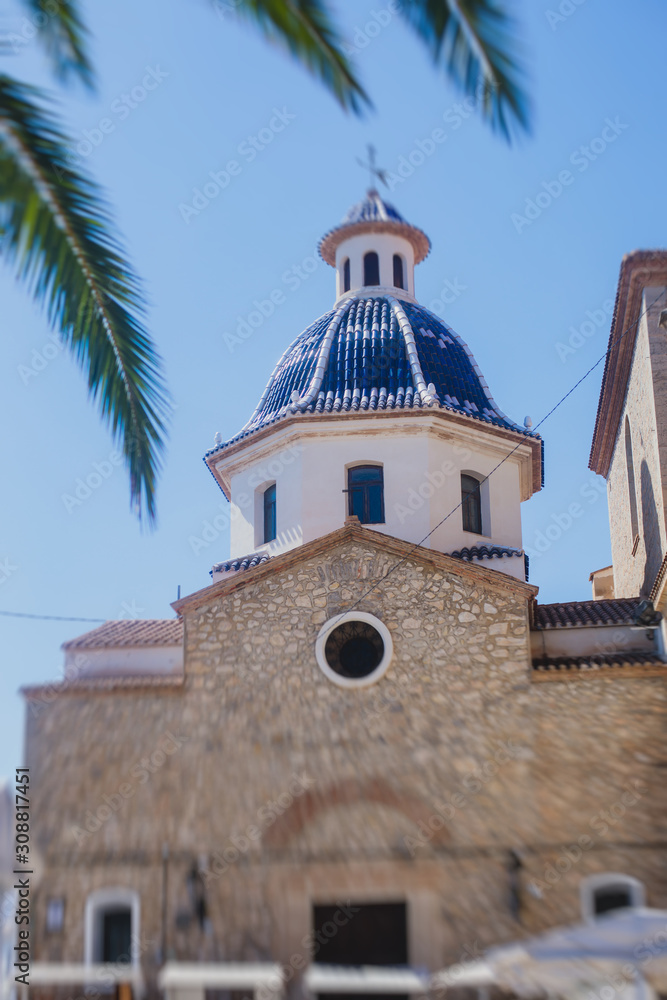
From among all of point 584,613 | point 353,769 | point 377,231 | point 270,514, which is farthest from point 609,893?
point 377,231

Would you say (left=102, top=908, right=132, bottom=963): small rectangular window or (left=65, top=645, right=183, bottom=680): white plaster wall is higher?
(left=65, top=645, right=183, bottom=680): white plaster wall

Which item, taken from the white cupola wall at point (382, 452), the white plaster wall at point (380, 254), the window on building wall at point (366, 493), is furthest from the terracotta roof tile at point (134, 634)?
the white plaster wall at point (380, 254)

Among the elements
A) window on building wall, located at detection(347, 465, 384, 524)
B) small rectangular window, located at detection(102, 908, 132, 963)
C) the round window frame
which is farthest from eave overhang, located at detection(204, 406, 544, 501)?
small rectangular window, located at detection(102, 908, 132, 963)

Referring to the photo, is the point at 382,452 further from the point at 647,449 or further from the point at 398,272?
the point at 398,272

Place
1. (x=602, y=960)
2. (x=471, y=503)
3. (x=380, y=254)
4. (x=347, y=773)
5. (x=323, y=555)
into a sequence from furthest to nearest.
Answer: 1. (x=380, y=254)
2. (x=471, y=503)
3. (x=323, y=555)
4. (x=347, y=773)
5. (x=602, y=960)

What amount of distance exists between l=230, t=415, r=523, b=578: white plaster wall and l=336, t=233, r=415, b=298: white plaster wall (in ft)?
17.0

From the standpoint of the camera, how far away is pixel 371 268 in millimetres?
21859

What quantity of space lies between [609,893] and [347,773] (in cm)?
335

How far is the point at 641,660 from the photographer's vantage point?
13.5 m

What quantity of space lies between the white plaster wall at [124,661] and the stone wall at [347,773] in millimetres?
832

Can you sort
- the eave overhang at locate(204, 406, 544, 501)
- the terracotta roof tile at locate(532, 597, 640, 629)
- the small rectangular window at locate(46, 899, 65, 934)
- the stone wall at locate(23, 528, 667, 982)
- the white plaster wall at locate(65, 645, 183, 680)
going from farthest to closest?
1. the eave overhang at locate(204, 406, 544, 501)
2. the white plaster wall at locate(65, 645, 183, 680)
3. the terracotta roof tile at locate(532, 597, 640, 629)
4. the small rectangular window at locate(46, 899, 65, 934)
5. the stone wall at locate(23, 528, 667, 982)

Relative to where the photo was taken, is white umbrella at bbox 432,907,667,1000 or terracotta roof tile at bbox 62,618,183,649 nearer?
white umbrella at bbox 432,907,667,1000

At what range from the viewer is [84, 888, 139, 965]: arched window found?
40.3 ft

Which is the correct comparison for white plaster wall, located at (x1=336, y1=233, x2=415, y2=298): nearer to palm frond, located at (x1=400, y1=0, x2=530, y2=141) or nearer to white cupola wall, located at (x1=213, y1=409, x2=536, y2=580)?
white cupola wall, located at (x1=213, y1=409, x2=536, y2=580)
